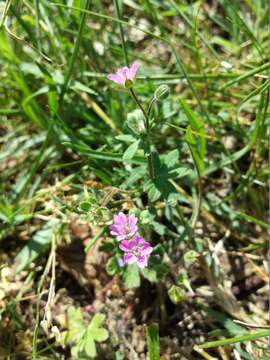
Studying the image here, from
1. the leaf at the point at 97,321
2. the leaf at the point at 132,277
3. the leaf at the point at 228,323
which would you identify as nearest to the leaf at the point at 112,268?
the leaf at the point at 132,277

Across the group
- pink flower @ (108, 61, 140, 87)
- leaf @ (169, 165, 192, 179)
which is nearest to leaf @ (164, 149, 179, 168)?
leaf @ (169, 165, 192, 179)

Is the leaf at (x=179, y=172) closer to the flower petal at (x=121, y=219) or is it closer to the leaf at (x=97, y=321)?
the flower petal at (x=121, y=219)

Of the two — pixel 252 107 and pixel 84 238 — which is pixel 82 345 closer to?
pixel 84 238

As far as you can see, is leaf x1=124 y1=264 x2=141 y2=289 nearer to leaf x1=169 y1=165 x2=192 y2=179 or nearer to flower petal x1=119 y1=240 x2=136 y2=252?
flower petal x1=119 y1=240 x2=136 y2=252

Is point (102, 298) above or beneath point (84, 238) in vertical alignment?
beneath

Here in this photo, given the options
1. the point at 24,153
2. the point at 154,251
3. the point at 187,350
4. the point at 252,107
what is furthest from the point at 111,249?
the point at 252,107

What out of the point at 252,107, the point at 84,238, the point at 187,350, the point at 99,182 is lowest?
the point at 187,350

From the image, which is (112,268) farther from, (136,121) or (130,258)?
(136,121)

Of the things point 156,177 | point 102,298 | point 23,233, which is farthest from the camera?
point 23,233
